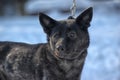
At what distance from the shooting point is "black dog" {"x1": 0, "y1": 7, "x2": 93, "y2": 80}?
23.2ft

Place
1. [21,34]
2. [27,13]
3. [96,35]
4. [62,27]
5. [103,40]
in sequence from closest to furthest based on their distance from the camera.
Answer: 1. [62,27]
2. [103,40]
3. [96,35]
4. [21,34]
5. [27,13]

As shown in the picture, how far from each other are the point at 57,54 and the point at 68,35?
10.6 inches

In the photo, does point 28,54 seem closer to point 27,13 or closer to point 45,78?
point 45,78

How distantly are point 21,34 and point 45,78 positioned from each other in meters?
11.3

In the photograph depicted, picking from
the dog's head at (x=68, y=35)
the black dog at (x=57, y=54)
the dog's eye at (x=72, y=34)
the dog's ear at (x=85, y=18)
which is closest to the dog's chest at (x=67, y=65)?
the black dog at (x=57, y=54)

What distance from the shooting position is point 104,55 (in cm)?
1330

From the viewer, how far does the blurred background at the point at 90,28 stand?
12.5m

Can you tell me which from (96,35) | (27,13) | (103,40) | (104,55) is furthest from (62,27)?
(27,13)

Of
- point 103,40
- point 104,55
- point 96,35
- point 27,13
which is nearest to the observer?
point 104,55

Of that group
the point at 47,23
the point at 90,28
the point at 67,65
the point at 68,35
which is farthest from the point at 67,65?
the point at 90,28

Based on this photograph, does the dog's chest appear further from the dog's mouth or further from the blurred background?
the blurred background

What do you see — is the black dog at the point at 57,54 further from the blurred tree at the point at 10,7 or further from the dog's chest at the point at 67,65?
the blurred tree at the point at 10,7

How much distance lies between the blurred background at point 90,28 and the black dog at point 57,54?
4.29 metres

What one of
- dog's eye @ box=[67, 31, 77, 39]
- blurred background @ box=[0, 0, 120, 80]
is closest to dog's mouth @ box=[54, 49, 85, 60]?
dog's eye @ box=[67, 31, 77, 39]
